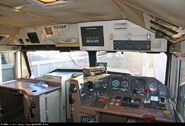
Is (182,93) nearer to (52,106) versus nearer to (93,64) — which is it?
(93,64)

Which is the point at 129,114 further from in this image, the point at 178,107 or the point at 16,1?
the point at 16,1

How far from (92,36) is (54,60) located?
5.27ft

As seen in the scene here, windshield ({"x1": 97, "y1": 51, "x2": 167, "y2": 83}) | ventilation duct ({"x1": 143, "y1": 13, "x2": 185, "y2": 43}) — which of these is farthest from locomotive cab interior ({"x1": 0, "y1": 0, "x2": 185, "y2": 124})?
ventilation duct ({"x1": 143, "y1": 13, "x2": 185, "y2": 43})

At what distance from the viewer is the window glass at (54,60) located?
411 centimetres

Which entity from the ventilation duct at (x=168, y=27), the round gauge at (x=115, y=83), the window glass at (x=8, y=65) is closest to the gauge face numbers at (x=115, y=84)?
the round gauge at (x=115, y=83)

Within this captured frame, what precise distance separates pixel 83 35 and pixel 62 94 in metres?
1.25

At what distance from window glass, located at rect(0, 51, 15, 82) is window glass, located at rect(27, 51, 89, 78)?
0.41 m

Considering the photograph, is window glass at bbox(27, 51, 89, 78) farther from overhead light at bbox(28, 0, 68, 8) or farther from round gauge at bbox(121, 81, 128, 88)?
overhead light at bbox(28, 0, 68, 8)

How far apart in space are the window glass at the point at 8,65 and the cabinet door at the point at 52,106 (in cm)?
164

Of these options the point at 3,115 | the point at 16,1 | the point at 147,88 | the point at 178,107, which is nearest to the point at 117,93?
the point at 147,88

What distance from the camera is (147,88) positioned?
9.91 feet

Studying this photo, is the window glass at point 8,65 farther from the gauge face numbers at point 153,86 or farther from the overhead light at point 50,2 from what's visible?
the gauge face numbers at point 153,86

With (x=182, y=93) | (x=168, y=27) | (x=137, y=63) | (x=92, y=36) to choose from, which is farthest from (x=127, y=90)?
(x=168, y=27)

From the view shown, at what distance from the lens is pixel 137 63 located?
3.46 meters
